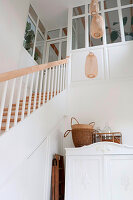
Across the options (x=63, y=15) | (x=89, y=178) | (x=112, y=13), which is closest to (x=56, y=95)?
(x=89, y=178)

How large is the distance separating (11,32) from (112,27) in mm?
2556

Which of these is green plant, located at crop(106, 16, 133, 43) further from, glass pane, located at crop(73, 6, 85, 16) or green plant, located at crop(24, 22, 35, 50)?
green plant, located at crop(24, 22, 35, 50)

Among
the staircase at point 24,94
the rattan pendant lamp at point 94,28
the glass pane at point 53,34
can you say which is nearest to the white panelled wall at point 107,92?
the staircase at point 24,94

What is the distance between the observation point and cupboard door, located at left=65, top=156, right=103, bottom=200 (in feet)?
8.20

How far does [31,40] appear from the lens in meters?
4.73

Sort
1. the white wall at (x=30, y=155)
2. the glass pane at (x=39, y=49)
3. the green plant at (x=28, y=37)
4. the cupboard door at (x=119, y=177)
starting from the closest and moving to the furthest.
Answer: the white wall at (x=30, y=155)
the cupboard door at (x=119, y=177)
the green plant at (x=28, y=37)
the glass pane at (x=39, y=49)

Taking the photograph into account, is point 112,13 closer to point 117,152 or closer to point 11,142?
point 117,152

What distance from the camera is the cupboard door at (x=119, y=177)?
2393 millimetres

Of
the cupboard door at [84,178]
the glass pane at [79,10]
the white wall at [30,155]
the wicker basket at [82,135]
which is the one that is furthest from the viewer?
the glass pane at [79,10]

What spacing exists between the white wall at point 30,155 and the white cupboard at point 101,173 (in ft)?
1.34

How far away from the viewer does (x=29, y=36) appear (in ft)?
15.3

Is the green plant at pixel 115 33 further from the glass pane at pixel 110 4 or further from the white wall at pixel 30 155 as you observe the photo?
the white wall at pixel 30 155

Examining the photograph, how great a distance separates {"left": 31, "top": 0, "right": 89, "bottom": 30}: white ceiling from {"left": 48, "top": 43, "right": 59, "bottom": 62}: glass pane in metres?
0.73

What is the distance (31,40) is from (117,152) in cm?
369
